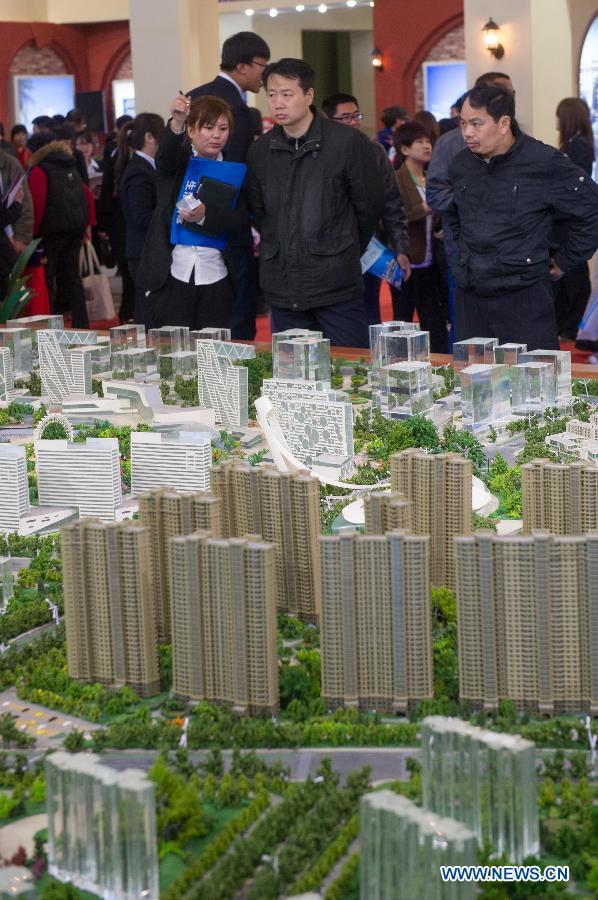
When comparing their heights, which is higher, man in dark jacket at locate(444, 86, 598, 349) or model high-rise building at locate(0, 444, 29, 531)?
man in dark jacket at locate(444, 86, 598, 349)

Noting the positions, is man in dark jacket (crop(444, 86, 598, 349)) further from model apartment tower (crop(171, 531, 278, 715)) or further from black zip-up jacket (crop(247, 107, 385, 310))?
model apartment tower (crop(171, 531, 278, 715))

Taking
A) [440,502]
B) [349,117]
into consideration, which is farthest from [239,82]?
[440,502]

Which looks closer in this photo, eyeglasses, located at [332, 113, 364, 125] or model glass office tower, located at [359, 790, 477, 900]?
model glass office tower, located at [359, 790, 477, 900]

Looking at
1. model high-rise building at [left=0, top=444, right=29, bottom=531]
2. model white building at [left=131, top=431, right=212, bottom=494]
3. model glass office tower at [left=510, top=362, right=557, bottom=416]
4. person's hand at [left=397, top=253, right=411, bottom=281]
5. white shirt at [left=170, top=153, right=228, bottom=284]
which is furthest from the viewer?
person's hand at [left=397, top=253, right=411, bottom=281]

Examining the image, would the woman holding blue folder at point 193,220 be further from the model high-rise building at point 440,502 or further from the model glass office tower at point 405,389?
the model high-rise building at point 440,502

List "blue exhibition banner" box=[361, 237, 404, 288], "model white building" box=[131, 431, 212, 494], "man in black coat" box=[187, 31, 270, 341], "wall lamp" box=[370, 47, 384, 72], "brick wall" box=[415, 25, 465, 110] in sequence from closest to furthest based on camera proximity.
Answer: "model white building" box=[131, 431, 212, 494], "man in black coat" box=[187, 31, 270, 341], "blue exhibition banner" box=[361, 237, 404, 288], "brick wall" box=[415, 25, 465, 110], "wall lamp" box=[370, 47, 384, 72]

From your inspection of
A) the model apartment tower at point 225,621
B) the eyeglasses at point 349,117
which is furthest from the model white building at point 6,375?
the model apartment tower at point 225,621

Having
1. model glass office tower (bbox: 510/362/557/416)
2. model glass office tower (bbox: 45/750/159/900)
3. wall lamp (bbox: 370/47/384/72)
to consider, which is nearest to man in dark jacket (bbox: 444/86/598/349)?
model glass office tower (bbox: 510/362/557/416)
